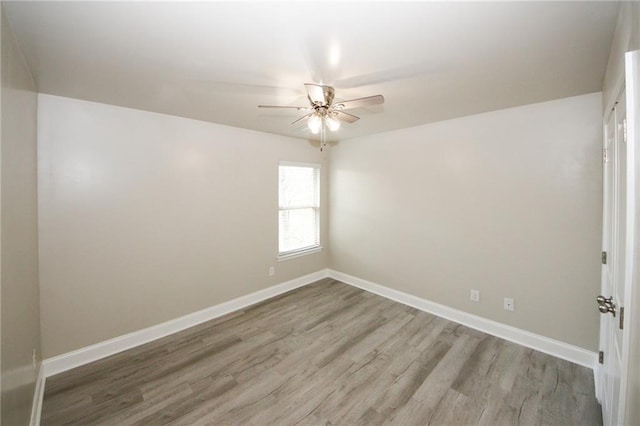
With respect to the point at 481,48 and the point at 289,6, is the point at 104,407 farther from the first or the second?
the point at 481,48

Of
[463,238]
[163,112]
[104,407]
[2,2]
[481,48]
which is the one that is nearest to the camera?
[2,2]

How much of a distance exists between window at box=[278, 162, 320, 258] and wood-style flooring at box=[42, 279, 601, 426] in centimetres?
144

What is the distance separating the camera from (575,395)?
6.60 ft

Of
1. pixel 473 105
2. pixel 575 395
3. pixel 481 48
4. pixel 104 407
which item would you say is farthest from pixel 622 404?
pixel 104 407

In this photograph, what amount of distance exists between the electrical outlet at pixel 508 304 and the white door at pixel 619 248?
2.65 feet

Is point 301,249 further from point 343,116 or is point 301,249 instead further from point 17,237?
point 17,237

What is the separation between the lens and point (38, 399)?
1951 mm

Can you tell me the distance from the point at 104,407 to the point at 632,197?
3295 mm

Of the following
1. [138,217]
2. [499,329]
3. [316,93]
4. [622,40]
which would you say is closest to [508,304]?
[499,329]

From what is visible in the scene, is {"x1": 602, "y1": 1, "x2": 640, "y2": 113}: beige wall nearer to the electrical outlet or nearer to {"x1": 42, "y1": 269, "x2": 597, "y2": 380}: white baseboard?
the electrical outlet

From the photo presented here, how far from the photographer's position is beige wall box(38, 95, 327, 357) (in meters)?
2.29

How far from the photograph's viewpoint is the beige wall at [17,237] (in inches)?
49.4

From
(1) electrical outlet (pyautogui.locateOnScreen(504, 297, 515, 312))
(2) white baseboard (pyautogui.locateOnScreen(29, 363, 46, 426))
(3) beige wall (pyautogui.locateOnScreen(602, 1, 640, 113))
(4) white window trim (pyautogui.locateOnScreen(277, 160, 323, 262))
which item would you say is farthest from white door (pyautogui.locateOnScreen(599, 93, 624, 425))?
(2) white baseboard (pyautogui.locateOnScreen(29, 363, 46, 426))

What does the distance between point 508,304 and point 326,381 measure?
6.85 ft
